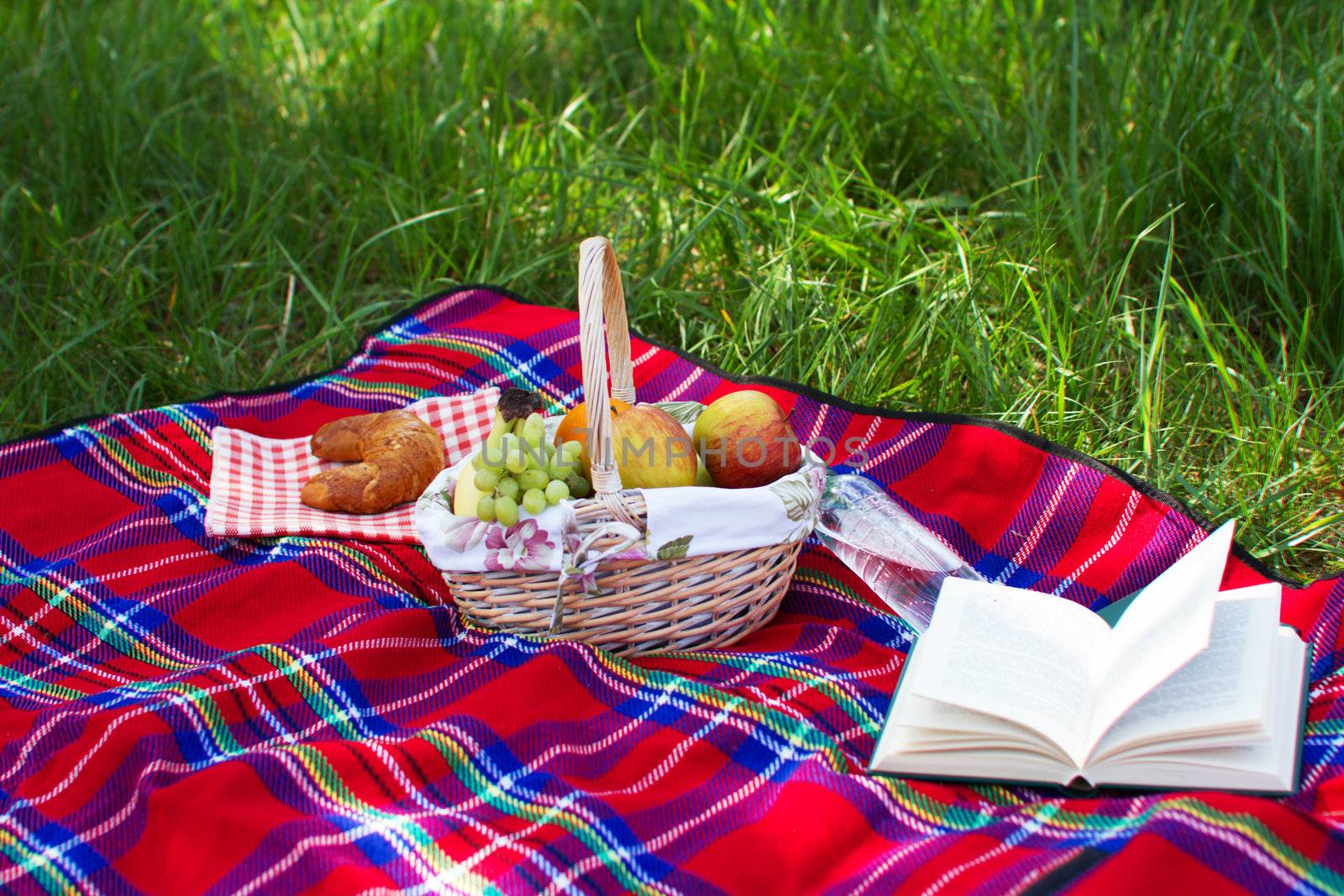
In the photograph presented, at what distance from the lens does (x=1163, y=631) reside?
1.55m

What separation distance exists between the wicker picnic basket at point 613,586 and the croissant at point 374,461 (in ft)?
1.45

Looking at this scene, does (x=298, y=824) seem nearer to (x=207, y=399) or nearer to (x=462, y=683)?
(x=462, y=683)

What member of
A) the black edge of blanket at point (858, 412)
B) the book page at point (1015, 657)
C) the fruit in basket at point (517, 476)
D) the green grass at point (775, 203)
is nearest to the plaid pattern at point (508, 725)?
the black edge of blanket at point (858, 412)

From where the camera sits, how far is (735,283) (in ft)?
10.3

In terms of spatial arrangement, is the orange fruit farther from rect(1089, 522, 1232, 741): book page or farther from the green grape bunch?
rect(1089, 522, 1232, 741): book page

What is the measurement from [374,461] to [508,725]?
81 cm

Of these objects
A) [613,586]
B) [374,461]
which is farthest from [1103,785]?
[374,461]

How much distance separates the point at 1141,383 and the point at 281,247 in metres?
2.11

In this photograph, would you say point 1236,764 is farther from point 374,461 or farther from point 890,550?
point 374,461

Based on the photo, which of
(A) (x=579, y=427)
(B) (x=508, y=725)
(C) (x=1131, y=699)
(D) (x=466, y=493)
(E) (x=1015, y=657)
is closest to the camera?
(C) (x=1131, y=699)

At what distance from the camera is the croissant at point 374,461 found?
2.35 meters

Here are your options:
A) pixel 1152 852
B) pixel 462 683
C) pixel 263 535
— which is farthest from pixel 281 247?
pixel 1152 852

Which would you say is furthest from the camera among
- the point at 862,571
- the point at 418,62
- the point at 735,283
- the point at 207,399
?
the point at 418,62

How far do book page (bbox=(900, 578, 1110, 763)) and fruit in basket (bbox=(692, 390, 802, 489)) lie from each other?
0.33 meters
